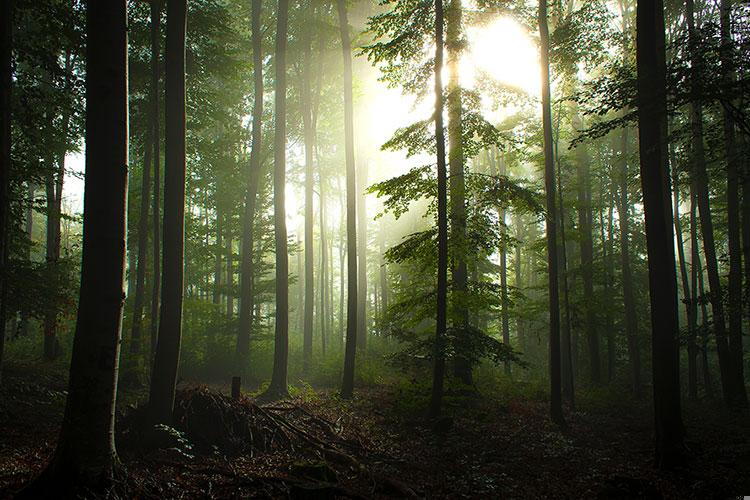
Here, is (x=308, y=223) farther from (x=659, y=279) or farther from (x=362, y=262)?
(x=659, y=279)

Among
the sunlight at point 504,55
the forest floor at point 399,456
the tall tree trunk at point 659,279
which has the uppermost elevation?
the sunlight at point 504,55

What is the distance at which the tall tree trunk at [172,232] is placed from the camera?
780 centimetres

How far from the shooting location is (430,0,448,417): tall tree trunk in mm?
9516

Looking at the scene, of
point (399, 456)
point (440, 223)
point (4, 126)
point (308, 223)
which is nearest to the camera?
point (4, 126)

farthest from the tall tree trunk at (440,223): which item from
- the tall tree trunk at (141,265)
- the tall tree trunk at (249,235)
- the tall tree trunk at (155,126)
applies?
the tall tree trunk at (249,235)

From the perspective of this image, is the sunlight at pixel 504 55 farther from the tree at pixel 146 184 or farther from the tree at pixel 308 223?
the tree at pixel 308 223

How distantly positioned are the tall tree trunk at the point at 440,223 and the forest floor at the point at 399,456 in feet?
2.57

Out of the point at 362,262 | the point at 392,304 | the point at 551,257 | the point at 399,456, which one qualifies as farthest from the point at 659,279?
the point at 362,262

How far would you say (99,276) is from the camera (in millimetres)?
5234

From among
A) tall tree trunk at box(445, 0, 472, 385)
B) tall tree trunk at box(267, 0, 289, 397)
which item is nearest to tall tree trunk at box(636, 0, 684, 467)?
tall tree trunk at box(445, 0, 472, 385)

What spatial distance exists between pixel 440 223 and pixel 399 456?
5.09 m

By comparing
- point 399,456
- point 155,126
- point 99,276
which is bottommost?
point 399,456

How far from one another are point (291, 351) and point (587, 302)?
50.0 feet

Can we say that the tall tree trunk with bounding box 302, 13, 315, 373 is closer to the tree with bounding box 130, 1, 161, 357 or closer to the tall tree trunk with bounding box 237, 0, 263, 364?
the tall tree trunk with bounding box 237, 0, 263, 364
